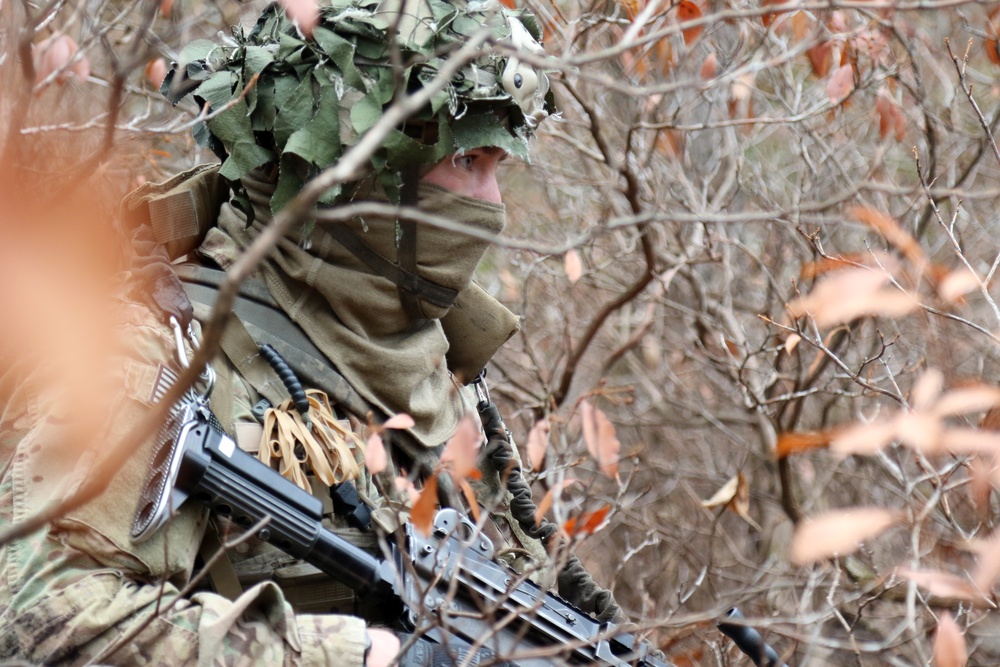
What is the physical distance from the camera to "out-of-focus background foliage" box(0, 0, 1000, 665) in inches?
160

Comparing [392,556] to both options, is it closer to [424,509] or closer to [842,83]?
[424,509]

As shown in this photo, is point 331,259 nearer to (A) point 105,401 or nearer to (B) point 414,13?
(B) point 414,13

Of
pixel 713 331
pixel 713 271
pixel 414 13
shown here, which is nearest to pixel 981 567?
pixel 414 13

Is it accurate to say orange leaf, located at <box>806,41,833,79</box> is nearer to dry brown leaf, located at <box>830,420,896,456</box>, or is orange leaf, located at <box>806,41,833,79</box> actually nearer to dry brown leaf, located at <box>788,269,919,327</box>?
dry brown leaf, located at <box>788,269,919,327</box>

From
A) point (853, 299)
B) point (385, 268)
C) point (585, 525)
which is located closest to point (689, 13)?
point (385, 268)

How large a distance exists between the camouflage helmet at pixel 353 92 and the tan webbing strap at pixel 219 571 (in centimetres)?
90

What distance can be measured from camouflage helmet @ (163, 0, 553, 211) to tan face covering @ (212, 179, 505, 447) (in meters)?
0.12

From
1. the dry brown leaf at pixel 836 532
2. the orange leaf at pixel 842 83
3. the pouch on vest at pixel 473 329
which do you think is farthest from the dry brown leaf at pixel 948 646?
the orange leaf at pixel 842 83

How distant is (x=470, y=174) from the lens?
9.61 feet

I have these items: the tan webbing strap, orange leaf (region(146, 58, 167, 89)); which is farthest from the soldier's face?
orange leaf (region(146, 58, 167, 89))

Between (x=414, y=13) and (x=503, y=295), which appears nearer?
(x=414, y=13)

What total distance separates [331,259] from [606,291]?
10.7 feet

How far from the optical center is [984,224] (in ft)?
17.4

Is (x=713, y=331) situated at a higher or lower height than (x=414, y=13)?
lower
